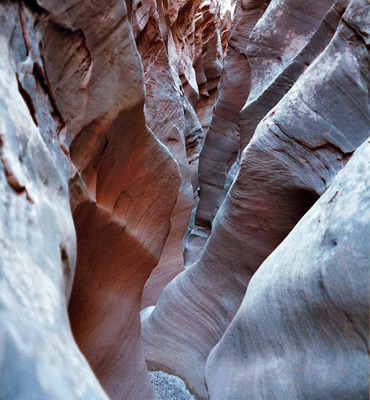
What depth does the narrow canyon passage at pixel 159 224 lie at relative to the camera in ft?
3.69

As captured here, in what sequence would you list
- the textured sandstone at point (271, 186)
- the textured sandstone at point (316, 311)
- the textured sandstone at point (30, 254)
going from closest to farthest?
the textured sandstone at point (30, 254) → the textured sandstone at point (316, 311) → the textured sandstone at point (271, 186)

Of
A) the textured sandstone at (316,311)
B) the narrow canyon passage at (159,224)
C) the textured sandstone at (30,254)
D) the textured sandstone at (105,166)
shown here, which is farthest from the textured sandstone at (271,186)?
the textured sandstone at (30,254)

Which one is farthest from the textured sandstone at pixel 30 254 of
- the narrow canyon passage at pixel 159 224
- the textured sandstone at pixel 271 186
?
the textured sandstone at pixel 271 186

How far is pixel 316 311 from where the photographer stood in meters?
2.02

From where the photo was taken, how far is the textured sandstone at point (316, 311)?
1.80 m

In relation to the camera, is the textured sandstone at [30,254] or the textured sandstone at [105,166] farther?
the textured sandstone at [105,166]

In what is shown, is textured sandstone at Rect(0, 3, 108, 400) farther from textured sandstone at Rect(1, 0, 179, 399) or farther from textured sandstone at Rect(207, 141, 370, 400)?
textured sandstone at Rect(207, 141, 370, 400)

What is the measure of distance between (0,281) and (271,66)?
4.67 m

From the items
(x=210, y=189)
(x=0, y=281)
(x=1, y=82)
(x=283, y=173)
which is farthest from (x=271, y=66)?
(x=0, y=281)

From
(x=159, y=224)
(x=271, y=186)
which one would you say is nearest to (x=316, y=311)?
(x=159, y=224)

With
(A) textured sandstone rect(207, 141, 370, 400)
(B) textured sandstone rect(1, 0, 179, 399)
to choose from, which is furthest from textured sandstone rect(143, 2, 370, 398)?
(B) textured sandstone rect(1, 0, 179, 399)

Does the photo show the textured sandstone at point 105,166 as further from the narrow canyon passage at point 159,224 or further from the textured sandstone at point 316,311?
the textured sandstone at point 316,311

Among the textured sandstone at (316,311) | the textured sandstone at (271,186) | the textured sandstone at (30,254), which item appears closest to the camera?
the textured sandstone at (30,254)

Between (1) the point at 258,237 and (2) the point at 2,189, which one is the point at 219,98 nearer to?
(1) the point at 258,237
